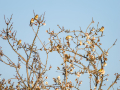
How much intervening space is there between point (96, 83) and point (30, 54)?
7.87ft

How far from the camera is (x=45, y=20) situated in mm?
4832

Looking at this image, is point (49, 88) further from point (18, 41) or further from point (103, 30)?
point (103, 30)

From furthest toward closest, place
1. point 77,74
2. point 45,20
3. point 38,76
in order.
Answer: point 77,74, point 45,20, point 38,76

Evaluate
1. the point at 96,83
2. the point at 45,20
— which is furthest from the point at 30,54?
the point at 96,83

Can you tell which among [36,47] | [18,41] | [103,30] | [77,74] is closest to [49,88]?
[77,74]

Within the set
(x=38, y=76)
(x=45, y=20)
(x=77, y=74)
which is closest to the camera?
(x=38, y=76)

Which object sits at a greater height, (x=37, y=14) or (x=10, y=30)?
(x=37, y=14)

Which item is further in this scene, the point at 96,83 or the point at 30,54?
the point at 96,83

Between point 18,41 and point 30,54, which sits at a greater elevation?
point 18,41

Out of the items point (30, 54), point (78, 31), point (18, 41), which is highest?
point (78, 31)

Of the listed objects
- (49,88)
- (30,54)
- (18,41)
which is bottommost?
(49,88)

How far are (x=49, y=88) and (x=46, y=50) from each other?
1.23m

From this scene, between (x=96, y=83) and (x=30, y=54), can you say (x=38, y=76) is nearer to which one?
(x=30, y=54)

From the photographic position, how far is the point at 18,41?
4.92 meters
